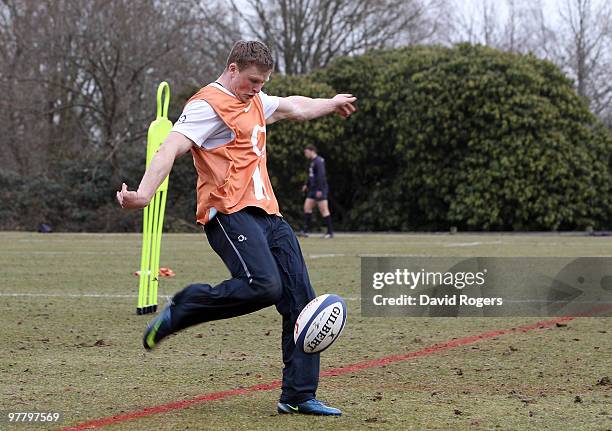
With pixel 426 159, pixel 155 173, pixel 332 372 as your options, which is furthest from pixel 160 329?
pixel 426 159

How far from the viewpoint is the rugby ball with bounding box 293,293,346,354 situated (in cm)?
496

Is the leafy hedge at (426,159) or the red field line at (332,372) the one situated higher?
the leafy hedge at (426,159)

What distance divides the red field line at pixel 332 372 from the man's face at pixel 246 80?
5.20 feet

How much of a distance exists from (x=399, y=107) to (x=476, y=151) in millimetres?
2850

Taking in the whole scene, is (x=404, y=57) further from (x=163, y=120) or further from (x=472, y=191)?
(x=163, y=120)

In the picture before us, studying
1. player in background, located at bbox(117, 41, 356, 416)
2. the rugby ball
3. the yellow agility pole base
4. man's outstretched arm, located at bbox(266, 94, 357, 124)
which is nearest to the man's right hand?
player in background, located at bbox(117, 41, 356, 416)

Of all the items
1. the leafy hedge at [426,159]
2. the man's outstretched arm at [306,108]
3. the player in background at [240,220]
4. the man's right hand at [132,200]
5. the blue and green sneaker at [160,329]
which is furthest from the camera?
the leafy hedge at [426,159]

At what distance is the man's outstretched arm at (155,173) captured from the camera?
484 centimetres

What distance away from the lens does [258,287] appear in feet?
16.5

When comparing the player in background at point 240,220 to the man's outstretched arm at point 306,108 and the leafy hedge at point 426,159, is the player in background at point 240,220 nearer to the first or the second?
the man's outstretched arm at point 306,108

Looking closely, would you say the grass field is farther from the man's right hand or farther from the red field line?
the man's right hand

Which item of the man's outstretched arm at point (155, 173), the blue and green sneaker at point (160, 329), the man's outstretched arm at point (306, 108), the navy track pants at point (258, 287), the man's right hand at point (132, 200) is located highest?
the man's outstretched arm at point (306, 108)

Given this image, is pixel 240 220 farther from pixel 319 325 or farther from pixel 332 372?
pixel 332 372

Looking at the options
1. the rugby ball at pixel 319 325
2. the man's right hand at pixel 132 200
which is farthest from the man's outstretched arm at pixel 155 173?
the rugby ball at pixel 319 325
